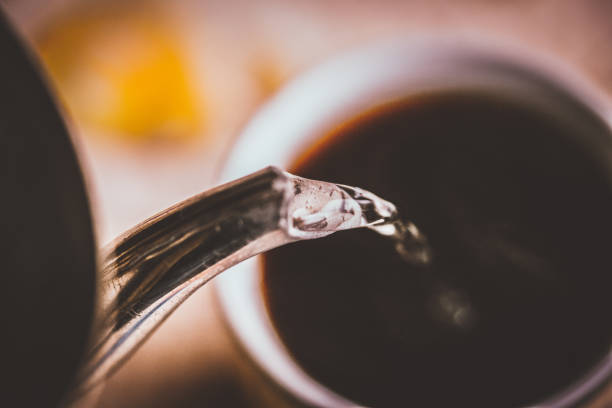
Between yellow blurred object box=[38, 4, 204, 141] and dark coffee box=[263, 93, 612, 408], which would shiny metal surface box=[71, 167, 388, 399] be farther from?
yellow blurred object box=[38, 4, 204, 141]

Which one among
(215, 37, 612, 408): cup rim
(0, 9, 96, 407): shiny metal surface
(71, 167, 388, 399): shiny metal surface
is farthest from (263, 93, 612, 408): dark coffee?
(0, 9, 96, 407): shiny metal surface

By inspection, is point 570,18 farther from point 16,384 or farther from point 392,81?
point 16,384

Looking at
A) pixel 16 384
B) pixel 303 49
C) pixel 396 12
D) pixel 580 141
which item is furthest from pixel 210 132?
pixel 16 384

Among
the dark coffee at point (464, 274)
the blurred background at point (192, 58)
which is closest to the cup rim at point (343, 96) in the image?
the dark coffee at point (464, 274)

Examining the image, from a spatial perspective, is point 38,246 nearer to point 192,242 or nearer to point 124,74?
point 192,242

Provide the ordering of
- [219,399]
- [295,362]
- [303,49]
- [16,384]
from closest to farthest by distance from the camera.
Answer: [16,384], [295,362], [219,399], [303,49]

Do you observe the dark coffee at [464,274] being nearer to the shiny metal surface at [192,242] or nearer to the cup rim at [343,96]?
the cup rim at [343,96]
